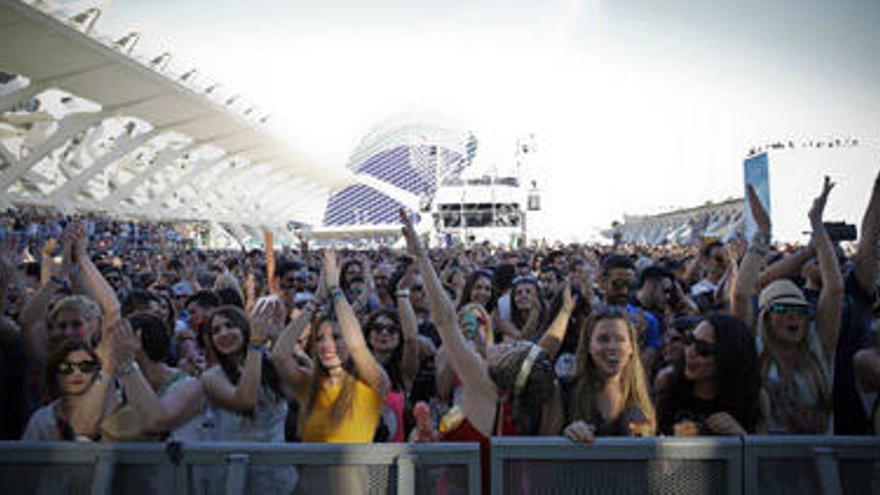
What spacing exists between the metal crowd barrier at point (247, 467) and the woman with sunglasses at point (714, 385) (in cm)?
110

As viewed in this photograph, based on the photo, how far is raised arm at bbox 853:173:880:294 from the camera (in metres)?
3.59

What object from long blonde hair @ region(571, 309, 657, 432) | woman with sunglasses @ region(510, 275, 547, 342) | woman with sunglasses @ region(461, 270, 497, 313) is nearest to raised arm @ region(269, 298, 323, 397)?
long blonde hair @ region(571, 309, 657, 432)

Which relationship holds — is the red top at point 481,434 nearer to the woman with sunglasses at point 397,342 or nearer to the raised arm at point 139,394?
the woman with sunglasses at point 397,342

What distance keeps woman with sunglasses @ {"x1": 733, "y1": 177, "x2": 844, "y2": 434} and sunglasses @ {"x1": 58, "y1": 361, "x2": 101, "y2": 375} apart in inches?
118

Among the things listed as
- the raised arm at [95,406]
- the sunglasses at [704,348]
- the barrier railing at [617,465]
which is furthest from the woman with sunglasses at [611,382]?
the raised arm at [95,406]

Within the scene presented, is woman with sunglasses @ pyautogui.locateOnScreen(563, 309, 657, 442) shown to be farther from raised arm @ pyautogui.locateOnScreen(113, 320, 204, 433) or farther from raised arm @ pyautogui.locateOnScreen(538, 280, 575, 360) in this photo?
raised arm @ pyautogui.locateOnScreen(113, 320, 204, 433)

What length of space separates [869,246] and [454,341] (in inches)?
108

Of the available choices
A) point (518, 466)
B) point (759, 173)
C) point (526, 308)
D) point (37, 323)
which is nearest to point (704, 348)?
point (518, 466)

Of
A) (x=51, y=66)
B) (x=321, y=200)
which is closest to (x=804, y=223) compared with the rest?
(x=51, y=66)

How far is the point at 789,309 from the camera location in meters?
3.07

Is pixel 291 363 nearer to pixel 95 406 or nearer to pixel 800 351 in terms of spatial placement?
pixel 95 406

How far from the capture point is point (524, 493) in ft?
6.79

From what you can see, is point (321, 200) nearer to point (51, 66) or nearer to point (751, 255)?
point (51, 66)

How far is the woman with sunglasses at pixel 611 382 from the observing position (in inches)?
101
